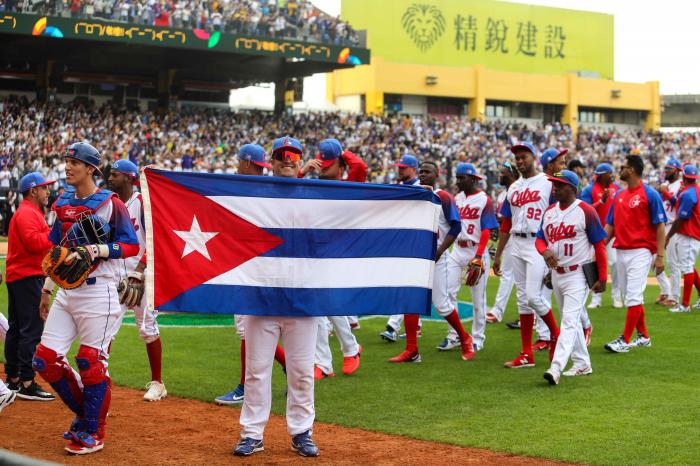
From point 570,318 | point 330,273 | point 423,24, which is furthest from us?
point 423,24

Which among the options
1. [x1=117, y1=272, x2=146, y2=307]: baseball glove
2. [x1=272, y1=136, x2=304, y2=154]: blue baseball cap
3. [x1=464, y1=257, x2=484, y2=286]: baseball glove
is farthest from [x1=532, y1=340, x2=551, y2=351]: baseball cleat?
[x1=117, y1=272, x2=146, y2=307]: baseball glove

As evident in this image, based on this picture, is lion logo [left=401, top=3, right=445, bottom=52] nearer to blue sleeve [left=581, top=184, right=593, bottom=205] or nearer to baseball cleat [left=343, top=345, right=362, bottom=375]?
blue sleeve [left=581, top=184, right=593, bottom=205]

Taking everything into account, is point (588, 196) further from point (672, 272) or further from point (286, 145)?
point (286, 145)

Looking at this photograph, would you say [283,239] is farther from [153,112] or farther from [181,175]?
[153,112]

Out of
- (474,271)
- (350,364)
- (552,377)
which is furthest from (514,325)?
(552,377)

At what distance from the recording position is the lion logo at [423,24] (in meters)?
55.6

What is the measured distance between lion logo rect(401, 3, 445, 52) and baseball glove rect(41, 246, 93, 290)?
51.4 meters

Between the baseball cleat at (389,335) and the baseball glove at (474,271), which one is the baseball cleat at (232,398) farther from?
the baseball cleat at (389,335)

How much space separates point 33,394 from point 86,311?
2.14 m

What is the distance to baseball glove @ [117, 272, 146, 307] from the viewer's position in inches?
253

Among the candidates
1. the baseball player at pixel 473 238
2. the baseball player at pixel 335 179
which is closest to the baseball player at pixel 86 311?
the baseball player at pixel 335 179

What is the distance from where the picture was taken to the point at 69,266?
19.2 feet

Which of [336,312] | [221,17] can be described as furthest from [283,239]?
[221,17]

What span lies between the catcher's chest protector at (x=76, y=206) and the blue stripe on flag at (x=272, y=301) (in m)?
0.88
